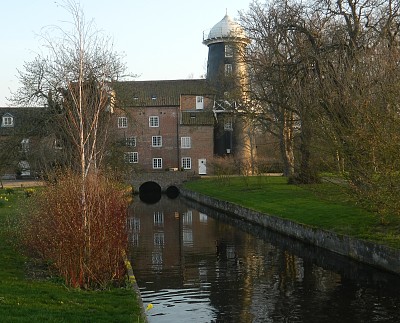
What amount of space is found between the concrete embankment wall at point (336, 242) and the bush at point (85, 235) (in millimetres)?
6520

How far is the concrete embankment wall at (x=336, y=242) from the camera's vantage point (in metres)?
14.4

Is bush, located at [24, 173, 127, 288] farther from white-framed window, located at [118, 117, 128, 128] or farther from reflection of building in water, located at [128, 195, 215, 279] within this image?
white-framed window, located at [118, 117, 128, 128]

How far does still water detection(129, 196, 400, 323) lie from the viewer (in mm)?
11086

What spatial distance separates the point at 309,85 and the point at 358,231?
8.31m

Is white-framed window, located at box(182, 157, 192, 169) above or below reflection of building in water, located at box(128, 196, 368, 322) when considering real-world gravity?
above

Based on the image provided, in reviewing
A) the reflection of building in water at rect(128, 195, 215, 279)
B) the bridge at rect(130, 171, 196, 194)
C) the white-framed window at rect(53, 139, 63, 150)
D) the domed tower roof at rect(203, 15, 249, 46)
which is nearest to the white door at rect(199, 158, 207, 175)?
the bridge at rect(130, 171, 196, 194)

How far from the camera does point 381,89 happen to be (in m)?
15.2

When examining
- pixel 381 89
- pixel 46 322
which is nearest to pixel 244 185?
pixel 381 89

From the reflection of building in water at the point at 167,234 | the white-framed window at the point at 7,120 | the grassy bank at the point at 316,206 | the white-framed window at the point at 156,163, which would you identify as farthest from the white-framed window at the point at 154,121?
the reflection of building in water at the point at 167,234

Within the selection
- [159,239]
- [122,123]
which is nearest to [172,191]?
[122,123]

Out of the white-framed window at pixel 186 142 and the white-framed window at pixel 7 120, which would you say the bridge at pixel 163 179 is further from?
the white-framed window at pixel 7 120

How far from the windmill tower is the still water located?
1717 centimetres

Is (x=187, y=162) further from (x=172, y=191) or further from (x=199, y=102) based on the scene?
(x=199, y=102)

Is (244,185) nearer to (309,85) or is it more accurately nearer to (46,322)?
(309,85)
